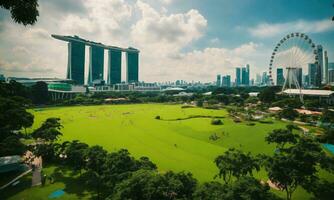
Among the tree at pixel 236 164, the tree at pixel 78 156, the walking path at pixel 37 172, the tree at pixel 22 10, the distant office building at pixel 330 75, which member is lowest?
the walking path at pixel 37 172

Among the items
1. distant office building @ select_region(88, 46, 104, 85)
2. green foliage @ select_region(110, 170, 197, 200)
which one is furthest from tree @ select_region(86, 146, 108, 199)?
distant office building @ select_region(88, 46, 104, 85)

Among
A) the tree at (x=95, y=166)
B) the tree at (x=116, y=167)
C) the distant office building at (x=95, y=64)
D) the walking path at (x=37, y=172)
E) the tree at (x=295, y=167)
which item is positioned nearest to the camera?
the tree at (x=295, y=167)

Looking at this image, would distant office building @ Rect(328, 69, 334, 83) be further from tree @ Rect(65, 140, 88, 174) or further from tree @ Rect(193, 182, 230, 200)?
tree @ Rect(193, 182, 230, 200)

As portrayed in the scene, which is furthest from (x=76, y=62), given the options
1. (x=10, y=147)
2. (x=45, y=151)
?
(x=10, y=147)

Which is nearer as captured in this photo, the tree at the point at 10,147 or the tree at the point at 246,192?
the tree at the point at 246,192

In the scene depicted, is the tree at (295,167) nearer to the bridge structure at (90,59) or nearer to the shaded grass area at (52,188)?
the shaded grass area at (52,188)

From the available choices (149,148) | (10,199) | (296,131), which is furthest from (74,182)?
(296,131)

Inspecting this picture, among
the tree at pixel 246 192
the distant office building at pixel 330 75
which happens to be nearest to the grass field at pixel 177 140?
the tree at pixel 246 192
